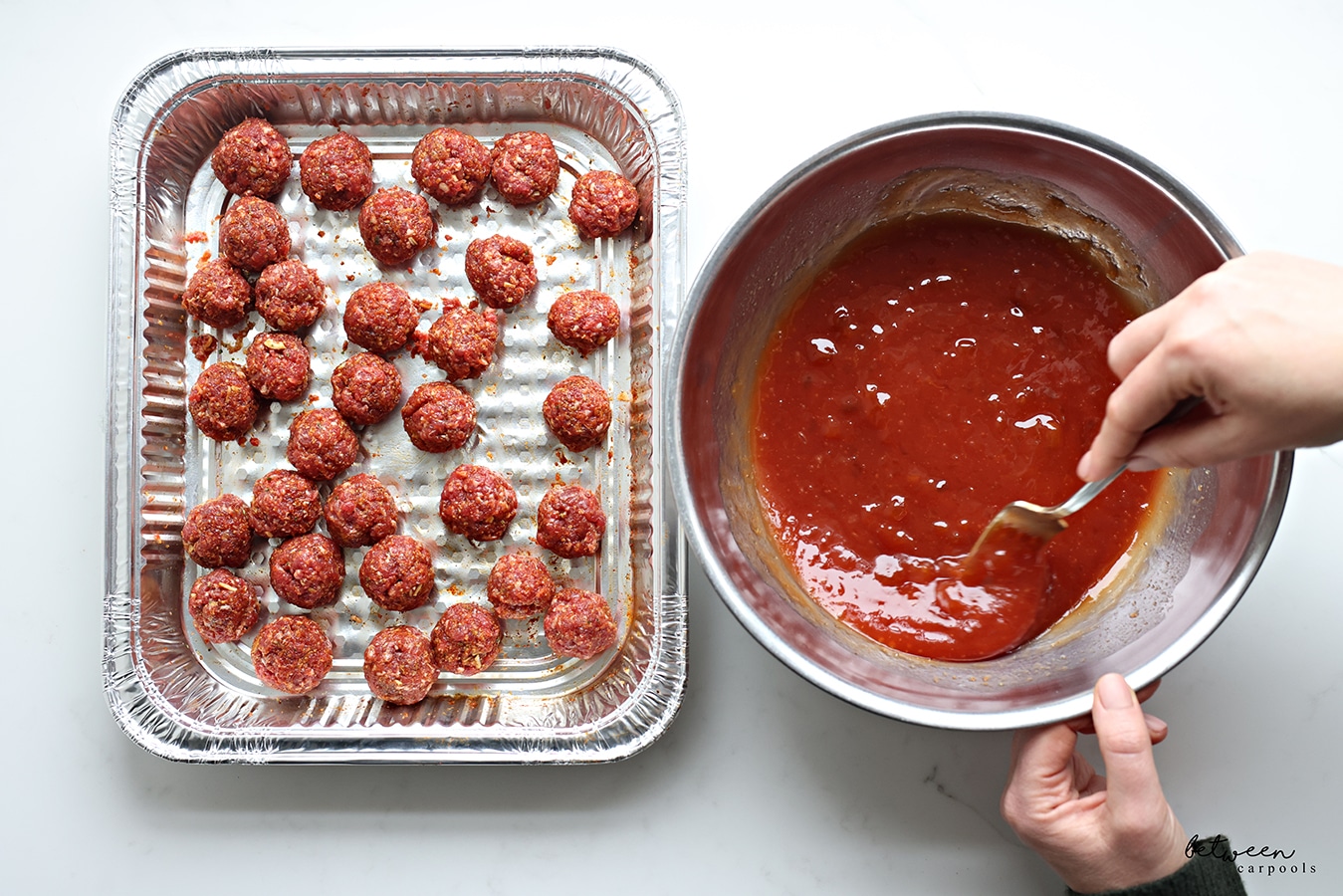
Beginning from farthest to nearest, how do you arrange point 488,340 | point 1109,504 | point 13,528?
1. point 13,528
2. point 488,340
3. point 1109,504

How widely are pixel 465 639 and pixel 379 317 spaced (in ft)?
2.46

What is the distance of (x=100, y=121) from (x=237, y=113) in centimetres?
37

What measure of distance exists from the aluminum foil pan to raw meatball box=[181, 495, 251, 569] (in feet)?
0.23

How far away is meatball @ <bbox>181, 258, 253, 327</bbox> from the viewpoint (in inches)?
80.9

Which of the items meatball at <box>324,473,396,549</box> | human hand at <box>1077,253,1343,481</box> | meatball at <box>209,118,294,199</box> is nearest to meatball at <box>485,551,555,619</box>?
meatball at <box>324,473,396,549</box>

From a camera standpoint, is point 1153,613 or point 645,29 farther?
point 645,29

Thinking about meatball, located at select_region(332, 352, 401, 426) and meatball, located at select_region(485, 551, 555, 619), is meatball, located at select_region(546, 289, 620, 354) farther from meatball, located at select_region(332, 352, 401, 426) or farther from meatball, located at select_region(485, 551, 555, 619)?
meatball, located at select_region(485, 551, 555, 619)

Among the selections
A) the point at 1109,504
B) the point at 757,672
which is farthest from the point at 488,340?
the point at 1109,504

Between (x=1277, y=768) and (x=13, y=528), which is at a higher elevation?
(x=13, y=528)

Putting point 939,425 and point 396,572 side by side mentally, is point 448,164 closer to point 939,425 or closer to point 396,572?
point 396,572

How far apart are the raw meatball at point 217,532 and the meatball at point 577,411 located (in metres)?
0.74

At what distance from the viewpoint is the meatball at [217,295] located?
2.05 metres

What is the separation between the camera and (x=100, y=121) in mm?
2209

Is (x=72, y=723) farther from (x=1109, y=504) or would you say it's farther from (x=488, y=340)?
(x=1109, y=504)
